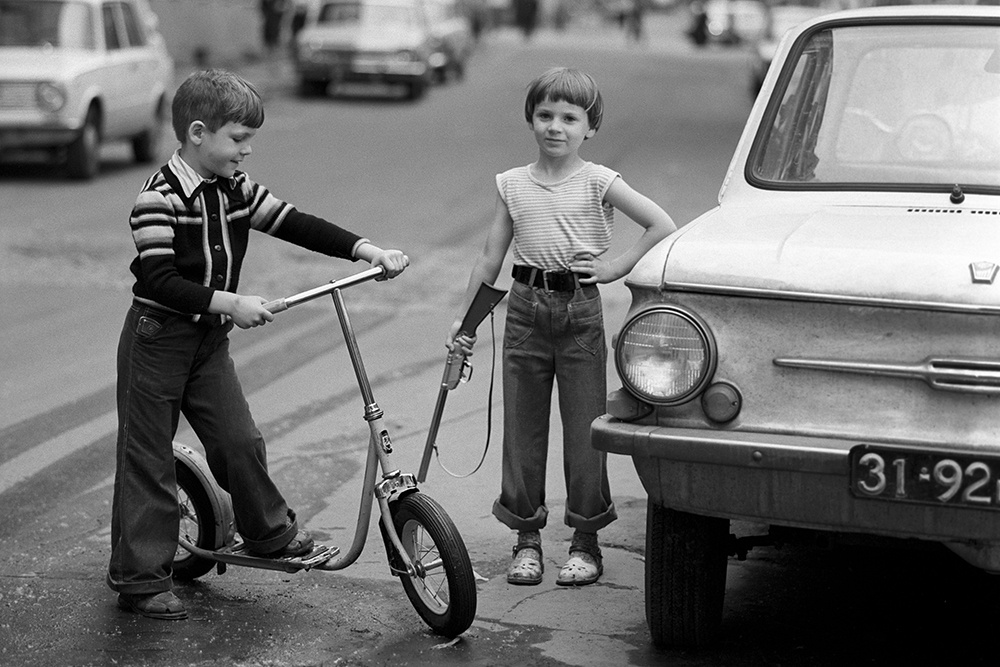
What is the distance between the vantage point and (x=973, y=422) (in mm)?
3646

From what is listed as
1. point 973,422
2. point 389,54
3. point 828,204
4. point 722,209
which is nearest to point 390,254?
point 722,209

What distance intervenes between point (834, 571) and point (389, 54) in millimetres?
22012

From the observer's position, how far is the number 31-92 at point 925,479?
3549mm

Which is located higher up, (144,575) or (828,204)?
(828,204)

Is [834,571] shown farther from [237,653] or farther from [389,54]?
[389,54]

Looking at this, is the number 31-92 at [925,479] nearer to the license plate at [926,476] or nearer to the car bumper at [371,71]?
the license plate at [926,476]

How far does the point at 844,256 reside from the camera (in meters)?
3.90

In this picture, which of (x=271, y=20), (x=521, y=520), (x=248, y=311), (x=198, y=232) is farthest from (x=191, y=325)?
(x=271, y=20)


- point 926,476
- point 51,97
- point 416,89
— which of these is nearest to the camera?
point 926,476

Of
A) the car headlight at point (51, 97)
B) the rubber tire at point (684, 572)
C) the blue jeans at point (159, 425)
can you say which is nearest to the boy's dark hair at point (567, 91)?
the blue jeans at point (159, 425)

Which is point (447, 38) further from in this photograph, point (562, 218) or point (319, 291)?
point (319, 291)

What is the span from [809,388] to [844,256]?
36 cm

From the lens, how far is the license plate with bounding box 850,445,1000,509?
355 cm

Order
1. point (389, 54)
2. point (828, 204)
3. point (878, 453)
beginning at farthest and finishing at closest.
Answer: point (389, 54) → point (828, 204) → point (878, 453)
